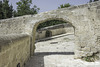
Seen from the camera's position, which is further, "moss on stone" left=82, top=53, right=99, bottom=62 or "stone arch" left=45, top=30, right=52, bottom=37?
"stone arch" left=45, top=30, right=52, bottom=37

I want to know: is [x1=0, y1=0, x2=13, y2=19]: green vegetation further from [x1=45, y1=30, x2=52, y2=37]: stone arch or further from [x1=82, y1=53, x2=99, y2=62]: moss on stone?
[x1=82, y1=53, x2=99, y2=62]: moss on stone

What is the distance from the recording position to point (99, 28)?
175 inches

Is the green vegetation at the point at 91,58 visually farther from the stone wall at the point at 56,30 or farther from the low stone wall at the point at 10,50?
the stone wall at the point at 56,30

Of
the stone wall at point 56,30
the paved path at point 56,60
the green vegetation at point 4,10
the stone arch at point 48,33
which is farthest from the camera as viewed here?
the green vegetation at point 4,10

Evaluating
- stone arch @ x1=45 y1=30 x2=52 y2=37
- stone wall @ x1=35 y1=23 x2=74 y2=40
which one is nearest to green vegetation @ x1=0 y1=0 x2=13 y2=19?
stone wall @ x1=35 y1=23 x2=74 y2=40

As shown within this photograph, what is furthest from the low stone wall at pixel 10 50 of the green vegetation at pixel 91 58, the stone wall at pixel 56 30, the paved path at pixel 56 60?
the stone wall at pixel 56 30

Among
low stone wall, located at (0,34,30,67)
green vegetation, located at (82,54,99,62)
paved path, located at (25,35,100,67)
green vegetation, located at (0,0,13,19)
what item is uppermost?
green vegetation, located at (0,0,13,19)

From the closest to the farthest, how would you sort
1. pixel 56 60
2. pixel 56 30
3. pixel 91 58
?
1. pixel 91 58
2. pixel 56 60
3. pixel 56 30

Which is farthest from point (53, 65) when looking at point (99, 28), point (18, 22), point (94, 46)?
point (18, 22)

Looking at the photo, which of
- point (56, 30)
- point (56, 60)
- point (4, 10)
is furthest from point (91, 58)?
point (4, 10)

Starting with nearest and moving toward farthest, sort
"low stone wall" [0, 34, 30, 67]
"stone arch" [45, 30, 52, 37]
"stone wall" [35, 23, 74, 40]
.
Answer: "low stone wall" [0, 34, 30, 67] → "stone wall" [35, 23, 74, 40] → "stone arch" [45, 30, 52, 37]

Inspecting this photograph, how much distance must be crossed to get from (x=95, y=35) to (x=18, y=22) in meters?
4.61

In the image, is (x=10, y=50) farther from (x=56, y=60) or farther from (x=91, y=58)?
(x=91, y=58)

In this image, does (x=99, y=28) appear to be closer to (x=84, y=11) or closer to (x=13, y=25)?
(x=84, y=11)
